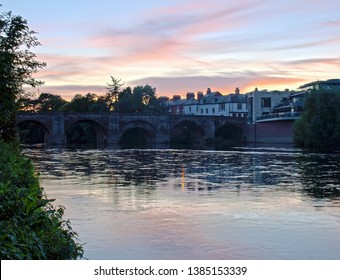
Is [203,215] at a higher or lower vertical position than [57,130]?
lower

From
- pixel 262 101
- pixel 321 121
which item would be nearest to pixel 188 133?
pixel 262 101

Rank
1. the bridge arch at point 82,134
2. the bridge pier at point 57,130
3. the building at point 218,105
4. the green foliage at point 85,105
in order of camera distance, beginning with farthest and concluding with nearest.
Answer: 1. the building at point 218,105
2. the green foliage at point 85,105
3. the bridge arch at point 82,134
4. the bridge pier at point 57,130

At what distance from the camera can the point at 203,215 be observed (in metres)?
18.3

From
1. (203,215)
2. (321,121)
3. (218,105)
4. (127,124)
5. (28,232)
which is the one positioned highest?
(218,105)

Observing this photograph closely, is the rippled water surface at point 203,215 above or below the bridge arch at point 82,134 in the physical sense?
below

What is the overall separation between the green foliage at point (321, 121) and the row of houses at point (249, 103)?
11309 mm

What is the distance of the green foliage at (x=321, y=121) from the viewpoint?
7606 centimetres

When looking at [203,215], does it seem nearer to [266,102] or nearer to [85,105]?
[266,102]

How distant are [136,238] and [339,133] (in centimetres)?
6605

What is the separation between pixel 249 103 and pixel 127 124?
33304mm

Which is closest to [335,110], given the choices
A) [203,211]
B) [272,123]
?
[272,123]

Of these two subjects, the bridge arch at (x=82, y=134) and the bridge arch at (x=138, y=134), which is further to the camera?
the bridge arch at (x=82, y=134)

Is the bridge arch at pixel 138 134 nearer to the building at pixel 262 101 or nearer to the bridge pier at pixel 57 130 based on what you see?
the bridge pier at pixel 57 130

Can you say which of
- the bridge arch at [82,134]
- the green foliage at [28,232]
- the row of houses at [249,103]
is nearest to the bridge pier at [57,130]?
the bridge arch at [82,134]
